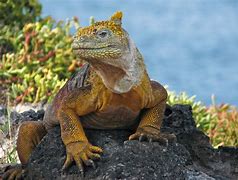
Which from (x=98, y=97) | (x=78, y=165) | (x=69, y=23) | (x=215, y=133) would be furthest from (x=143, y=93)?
(x=69, y=23)

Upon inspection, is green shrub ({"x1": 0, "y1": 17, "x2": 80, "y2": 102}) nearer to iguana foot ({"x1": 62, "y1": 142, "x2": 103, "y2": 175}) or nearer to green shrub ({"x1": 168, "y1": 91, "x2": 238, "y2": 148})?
green shrub ({"x1": 168, "y1": 91, "x2": 238, "y2": 148})

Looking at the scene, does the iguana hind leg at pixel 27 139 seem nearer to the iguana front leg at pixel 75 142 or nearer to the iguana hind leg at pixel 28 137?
the iguana hind leg at pixel 28 137

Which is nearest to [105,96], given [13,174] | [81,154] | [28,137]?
[81,154]

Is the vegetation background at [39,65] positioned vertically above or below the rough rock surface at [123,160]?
above

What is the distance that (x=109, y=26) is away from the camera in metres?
5.51

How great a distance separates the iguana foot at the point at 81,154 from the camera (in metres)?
5.61

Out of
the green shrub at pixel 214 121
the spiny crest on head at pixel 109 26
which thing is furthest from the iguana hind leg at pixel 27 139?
the green shrub at pixel 214 121

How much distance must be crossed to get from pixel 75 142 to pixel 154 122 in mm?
709

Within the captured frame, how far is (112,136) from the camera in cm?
599

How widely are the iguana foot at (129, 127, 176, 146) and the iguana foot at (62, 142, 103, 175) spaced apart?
343 millimetres

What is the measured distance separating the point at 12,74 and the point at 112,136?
19.0ft

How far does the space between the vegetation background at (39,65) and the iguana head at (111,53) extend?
16.6 ft

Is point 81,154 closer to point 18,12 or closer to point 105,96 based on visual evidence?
point 105,96

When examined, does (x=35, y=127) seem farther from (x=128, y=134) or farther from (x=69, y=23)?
(x=69, y=23)
